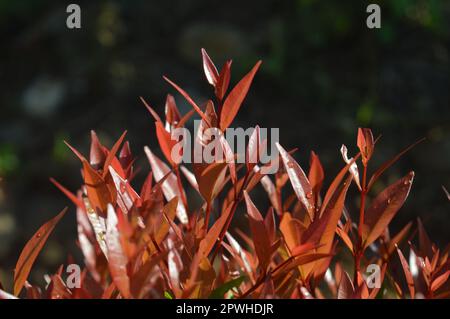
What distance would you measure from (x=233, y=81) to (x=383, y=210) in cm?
442

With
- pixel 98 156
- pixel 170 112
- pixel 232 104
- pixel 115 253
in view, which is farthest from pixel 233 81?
pixel 115 253

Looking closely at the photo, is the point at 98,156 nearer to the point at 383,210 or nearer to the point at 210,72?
the point at 210,72

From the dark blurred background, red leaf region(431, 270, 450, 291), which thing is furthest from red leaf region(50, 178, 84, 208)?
the dark blurred background

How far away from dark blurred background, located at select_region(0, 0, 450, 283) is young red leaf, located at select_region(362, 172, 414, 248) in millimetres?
3333

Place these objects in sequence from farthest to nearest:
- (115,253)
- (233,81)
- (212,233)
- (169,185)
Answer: (233,81) < (169,185) < (212,233) < (115,253)

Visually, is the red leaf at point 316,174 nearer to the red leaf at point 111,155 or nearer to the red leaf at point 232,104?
the red leaf at point 232,104

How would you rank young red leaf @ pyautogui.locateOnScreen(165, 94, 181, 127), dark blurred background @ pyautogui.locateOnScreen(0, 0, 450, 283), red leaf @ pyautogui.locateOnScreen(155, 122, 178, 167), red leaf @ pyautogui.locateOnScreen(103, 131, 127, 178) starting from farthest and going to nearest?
dark blurred background @ pyautogui.locateOnScreen(0, 0, 450, 283), young red leaf @ pyautogui.locateOnScreen(165, 94, 181, 127), red leaf @ pyautogui.locateOnScreen(155, 122, 178, 167), red leaf @ pyautogui.locateOnScreen(103, 131, 127, 178)

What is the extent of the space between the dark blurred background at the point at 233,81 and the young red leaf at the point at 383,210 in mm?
3333

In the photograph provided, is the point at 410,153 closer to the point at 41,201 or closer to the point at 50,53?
the point at 41,201

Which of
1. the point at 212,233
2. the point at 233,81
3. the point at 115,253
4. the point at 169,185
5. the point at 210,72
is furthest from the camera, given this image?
the point at 233,81

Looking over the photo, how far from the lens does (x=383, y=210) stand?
1065 millimetres

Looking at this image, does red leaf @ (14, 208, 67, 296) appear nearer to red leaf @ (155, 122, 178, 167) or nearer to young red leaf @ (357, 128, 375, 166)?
red leaf @ (155, 122, 178, 167)

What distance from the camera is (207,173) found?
102 cm

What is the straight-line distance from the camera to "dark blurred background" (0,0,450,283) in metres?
4.78
